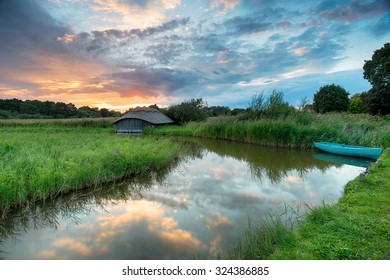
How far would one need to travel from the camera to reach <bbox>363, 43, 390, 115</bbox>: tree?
2220 centimetres

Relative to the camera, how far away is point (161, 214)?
4535 mm

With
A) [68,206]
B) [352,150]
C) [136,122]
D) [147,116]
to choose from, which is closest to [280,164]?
[352,150]

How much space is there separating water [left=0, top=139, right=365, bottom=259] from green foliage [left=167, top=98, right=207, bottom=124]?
22.2 metres

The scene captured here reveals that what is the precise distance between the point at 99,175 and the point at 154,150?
128 inches

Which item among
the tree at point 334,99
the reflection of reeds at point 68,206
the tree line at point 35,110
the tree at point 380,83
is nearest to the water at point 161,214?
the reflection of reeds at point 68,206

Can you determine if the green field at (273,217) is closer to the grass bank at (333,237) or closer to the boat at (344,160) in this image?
the grass bank at (333,237)

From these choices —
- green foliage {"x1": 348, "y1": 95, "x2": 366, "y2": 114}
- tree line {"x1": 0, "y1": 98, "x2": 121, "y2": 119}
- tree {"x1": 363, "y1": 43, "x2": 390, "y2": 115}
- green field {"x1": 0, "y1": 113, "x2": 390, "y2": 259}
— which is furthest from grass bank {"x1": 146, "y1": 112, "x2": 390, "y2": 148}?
tree line {"x1": 0, "y1": 98, "x2": 121, "y2": 119}

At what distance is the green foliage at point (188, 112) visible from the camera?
1166 inches

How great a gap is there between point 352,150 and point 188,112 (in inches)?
832

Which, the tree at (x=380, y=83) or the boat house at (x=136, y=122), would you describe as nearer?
the tree at (x=380, y=83)

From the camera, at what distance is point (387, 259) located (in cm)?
236

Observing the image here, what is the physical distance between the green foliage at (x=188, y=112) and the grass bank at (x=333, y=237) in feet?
85.3
